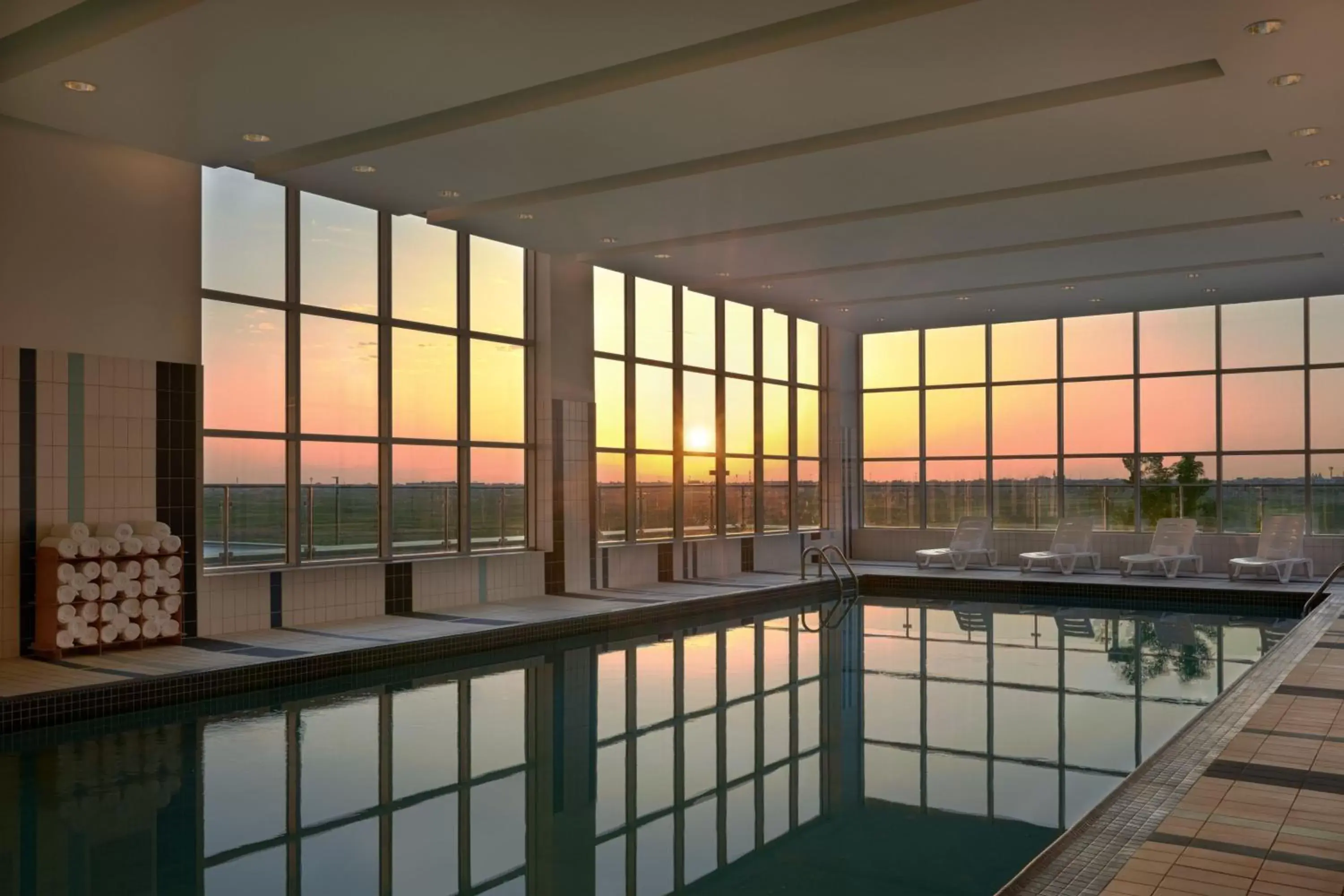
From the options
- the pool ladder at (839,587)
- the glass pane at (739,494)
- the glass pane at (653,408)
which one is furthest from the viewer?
the glass pane at (739,494)

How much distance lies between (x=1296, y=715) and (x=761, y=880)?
304 centimetres

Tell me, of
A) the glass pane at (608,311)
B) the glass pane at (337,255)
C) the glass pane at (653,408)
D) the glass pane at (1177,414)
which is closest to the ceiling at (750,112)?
the glass pane at (337,255)

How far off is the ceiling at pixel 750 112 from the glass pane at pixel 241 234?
1.73 feet

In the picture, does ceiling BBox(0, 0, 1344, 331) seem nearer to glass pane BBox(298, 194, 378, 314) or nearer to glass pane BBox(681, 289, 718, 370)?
glass pane BBox(298, 194, 378, 314)

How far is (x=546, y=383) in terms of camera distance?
10.6 metres

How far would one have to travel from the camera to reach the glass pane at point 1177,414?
1345cm

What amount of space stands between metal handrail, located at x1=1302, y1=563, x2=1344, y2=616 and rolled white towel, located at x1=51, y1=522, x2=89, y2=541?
920 centimetres

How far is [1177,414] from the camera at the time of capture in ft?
44.7

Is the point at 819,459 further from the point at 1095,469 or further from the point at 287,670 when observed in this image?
the point at 287,670

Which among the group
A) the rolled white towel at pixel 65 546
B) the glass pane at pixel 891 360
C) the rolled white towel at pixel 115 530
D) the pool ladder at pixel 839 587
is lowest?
the pool ladder at pixel 839 587

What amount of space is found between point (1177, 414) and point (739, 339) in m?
5.40

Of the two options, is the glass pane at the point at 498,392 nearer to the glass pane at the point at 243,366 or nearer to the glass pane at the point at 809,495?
the glass pane at the point at 243,366

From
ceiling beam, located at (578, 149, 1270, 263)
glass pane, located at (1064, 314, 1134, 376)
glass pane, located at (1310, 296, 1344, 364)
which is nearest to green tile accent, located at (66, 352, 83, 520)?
ceiling beam, located at (578, 149, 1270, 263)

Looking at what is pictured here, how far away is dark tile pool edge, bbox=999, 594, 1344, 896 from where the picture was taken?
125 inches
